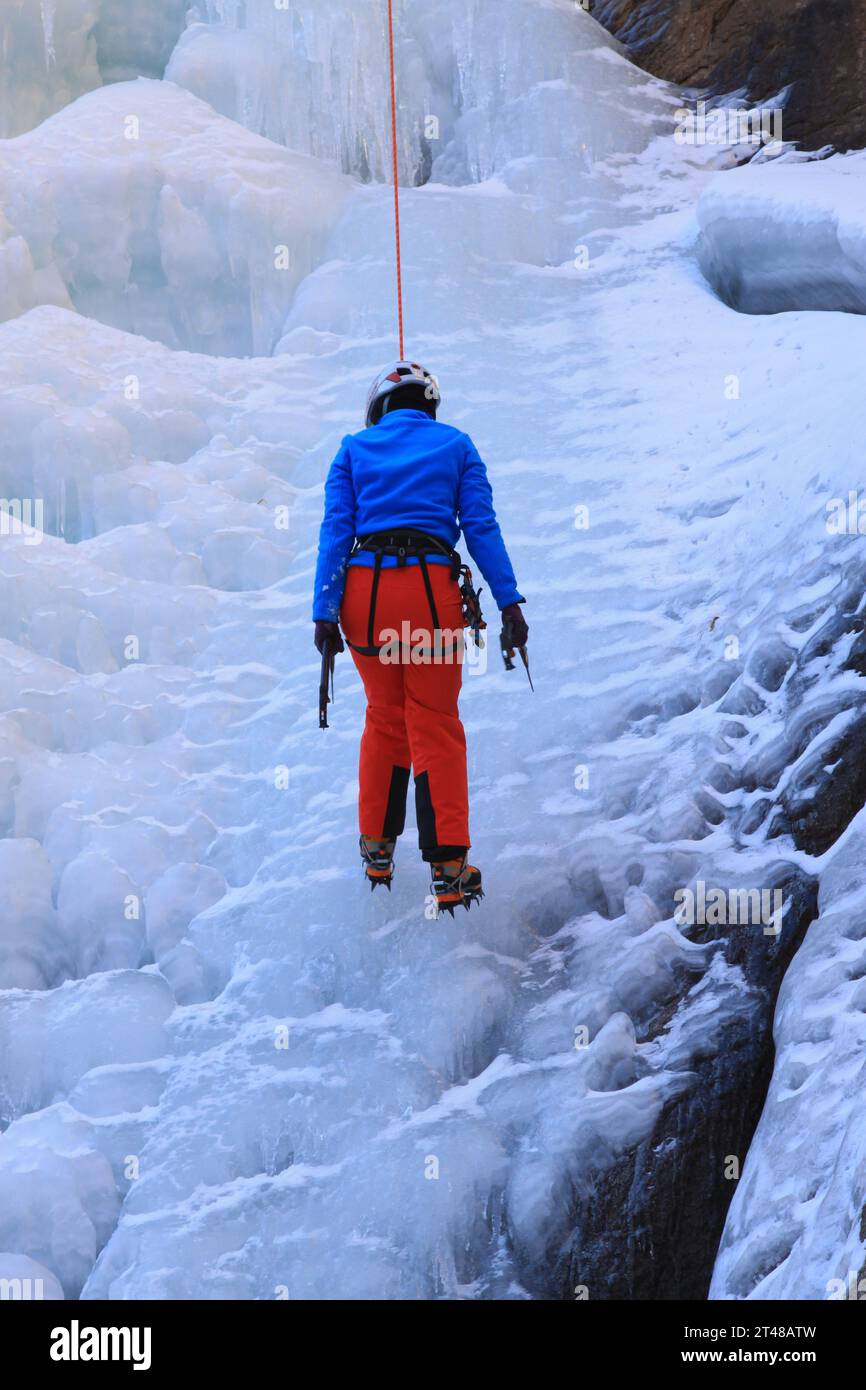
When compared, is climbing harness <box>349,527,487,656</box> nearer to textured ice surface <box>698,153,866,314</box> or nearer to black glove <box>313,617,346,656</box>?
black glove <box>313,617,346,656</box>

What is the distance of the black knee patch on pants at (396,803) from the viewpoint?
3877 millimetres

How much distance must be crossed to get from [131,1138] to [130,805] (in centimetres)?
114

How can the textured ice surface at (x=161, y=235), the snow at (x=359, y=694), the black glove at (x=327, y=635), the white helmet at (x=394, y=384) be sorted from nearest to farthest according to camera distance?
the snow at (x=359, y=694) < the black glove at (x=327, y=635) < the white helmet at (x=394, y=384) < the textured ice surface at (x=161, y=235)

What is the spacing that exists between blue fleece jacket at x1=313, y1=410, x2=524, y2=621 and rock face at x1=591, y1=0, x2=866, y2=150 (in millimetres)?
4489

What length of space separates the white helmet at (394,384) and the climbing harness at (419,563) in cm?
47

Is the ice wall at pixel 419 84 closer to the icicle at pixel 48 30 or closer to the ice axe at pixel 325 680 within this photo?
the icicle at pixel 48 30

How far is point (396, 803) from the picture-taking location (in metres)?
3.89

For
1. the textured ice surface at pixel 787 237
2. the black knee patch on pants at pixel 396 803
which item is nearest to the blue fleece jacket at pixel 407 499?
the black knee patch on pants at pixel 396 803

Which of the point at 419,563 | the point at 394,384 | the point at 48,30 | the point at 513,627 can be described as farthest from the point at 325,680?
the point at 48,30

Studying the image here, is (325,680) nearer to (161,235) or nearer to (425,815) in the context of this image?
(425,815)

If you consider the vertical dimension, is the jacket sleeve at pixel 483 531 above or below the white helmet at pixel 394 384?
below

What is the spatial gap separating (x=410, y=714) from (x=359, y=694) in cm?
104

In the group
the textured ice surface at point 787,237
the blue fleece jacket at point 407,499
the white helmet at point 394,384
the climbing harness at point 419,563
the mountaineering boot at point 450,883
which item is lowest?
the mountaineering boot at point 450,883
